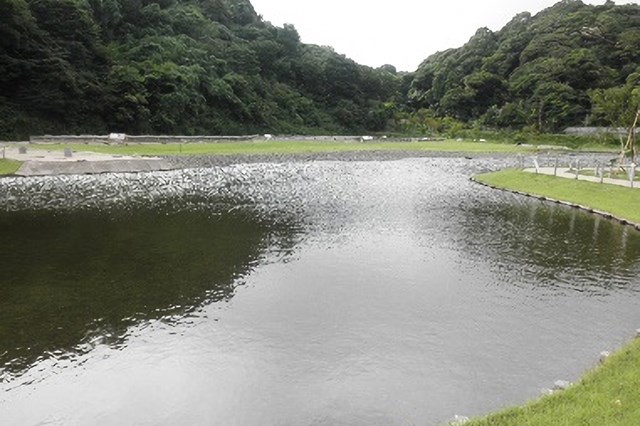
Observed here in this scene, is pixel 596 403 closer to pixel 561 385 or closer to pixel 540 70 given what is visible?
pixel 561 385

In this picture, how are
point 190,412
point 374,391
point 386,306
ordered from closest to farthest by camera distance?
point 190,412 → point 374,391 → point 386,306

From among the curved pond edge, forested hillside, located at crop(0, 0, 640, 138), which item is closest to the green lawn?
forested hillside, located at crop(0, 0, 640, 138)

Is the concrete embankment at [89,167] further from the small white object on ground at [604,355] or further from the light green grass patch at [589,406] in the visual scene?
the light green grass patch at [589,406]

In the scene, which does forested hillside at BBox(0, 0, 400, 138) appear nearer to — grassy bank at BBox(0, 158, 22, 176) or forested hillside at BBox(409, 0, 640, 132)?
forested hillside at BBox(409, 0, 640, 132)

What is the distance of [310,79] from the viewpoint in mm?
120625

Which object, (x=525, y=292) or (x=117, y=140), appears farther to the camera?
(x=117, y=140)

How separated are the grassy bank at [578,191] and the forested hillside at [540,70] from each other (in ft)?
191

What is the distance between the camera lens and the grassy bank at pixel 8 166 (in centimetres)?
3728

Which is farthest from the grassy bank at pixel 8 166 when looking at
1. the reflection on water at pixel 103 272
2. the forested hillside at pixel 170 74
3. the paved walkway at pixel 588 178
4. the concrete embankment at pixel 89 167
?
the paved walkway at pixel 588 178

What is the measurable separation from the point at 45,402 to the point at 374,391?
5407 mm

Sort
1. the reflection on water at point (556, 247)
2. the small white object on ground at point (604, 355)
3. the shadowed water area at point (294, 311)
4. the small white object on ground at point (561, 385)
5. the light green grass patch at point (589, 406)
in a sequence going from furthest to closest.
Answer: the reflection on water at point (556, 247)
the small white object on ground at point (604, 355)
the shadowed water area at point (294, 311)
the small white object on ground at point (561, 385)
the light green grass patch at point (589, 406)

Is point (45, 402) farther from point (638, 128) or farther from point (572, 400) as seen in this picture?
point (638, 128)

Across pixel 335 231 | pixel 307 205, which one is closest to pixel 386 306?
pixel 335 231

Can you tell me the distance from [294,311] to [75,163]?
32.6 m
